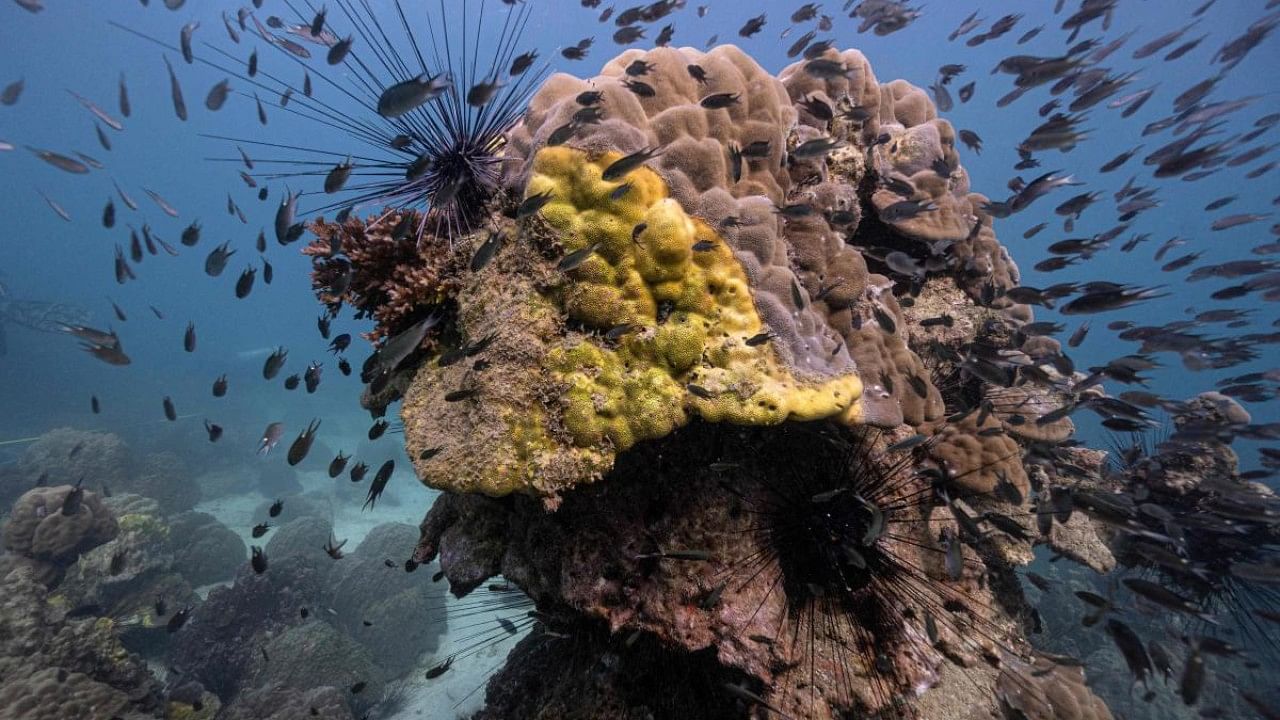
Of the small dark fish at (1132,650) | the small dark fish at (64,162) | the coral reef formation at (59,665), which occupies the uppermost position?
the small dark fish at (64,162)

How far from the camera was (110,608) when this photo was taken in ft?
35.0

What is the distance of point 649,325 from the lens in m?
3.55

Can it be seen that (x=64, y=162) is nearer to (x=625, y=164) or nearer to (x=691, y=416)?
(x=625, y=164)

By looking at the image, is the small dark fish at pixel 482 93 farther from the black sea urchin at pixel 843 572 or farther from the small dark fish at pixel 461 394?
the black sea urchin at pixel 843 572

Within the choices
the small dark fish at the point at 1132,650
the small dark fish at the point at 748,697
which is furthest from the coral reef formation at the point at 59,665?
the small dark fish at the point at 1132,650

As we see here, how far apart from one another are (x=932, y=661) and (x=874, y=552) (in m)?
0.93

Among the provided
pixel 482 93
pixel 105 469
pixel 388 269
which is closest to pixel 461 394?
pixel 388 269

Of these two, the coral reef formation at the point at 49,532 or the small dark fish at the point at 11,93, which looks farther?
the coral reef formation at the point at 49,532

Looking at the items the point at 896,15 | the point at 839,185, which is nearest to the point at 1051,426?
the point at 839,185

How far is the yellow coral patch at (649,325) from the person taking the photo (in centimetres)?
335

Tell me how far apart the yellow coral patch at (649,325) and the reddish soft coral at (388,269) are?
992 mm

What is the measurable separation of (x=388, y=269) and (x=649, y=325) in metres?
2.23

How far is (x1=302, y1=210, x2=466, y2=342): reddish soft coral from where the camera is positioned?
3.90 meters

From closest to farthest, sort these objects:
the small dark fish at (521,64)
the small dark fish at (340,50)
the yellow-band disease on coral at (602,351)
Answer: the yellow-band disease on coral at (602,351) → the small dark fish at (521,64) → the small dark fish at (340,50)
